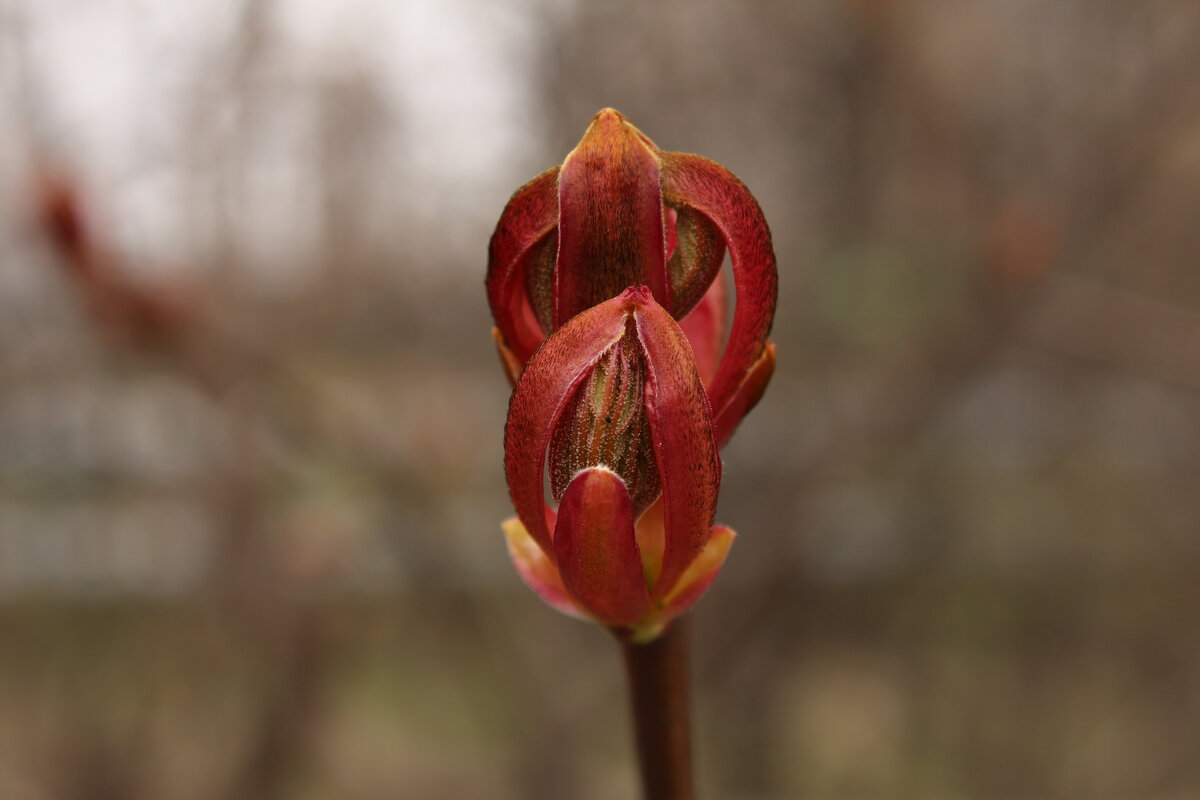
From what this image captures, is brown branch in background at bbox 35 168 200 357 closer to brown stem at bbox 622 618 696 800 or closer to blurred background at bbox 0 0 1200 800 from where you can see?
blurred background at bbox 0 0 1200 800

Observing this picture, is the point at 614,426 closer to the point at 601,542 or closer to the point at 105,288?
the point at 601,542

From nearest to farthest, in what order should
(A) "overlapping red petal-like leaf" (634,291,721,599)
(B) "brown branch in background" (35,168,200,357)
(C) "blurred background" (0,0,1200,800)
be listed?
1. (A) "overlapping red petal-like leaf" (634,291,721,599)
2. (B) "brown branch in background" (35,168,200,357)
3. (C) "blurred background" (0,0,1200,800)

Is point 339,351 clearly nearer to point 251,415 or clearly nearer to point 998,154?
point 251,415

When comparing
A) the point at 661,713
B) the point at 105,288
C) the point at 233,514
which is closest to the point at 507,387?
the point at 233,514

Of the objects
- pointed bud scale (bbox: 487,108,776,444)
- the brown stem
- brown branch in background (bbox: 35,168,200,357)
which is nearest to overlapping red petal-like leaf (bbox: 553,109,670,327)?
pointed bud scale (bbox: 487,108,776,444)

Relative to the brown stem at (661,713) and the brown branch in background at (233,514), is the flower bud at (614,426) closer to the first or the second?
the brown stem at (661,713)

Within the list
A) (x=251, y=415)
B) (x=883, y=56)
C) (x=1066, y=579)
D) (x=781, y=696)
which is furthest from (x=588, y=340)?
(x=1066, y=579)

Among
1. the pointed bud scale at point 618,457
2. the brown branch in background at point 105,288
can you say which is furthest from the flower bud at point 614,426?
the brown branch in background at point 105,288
